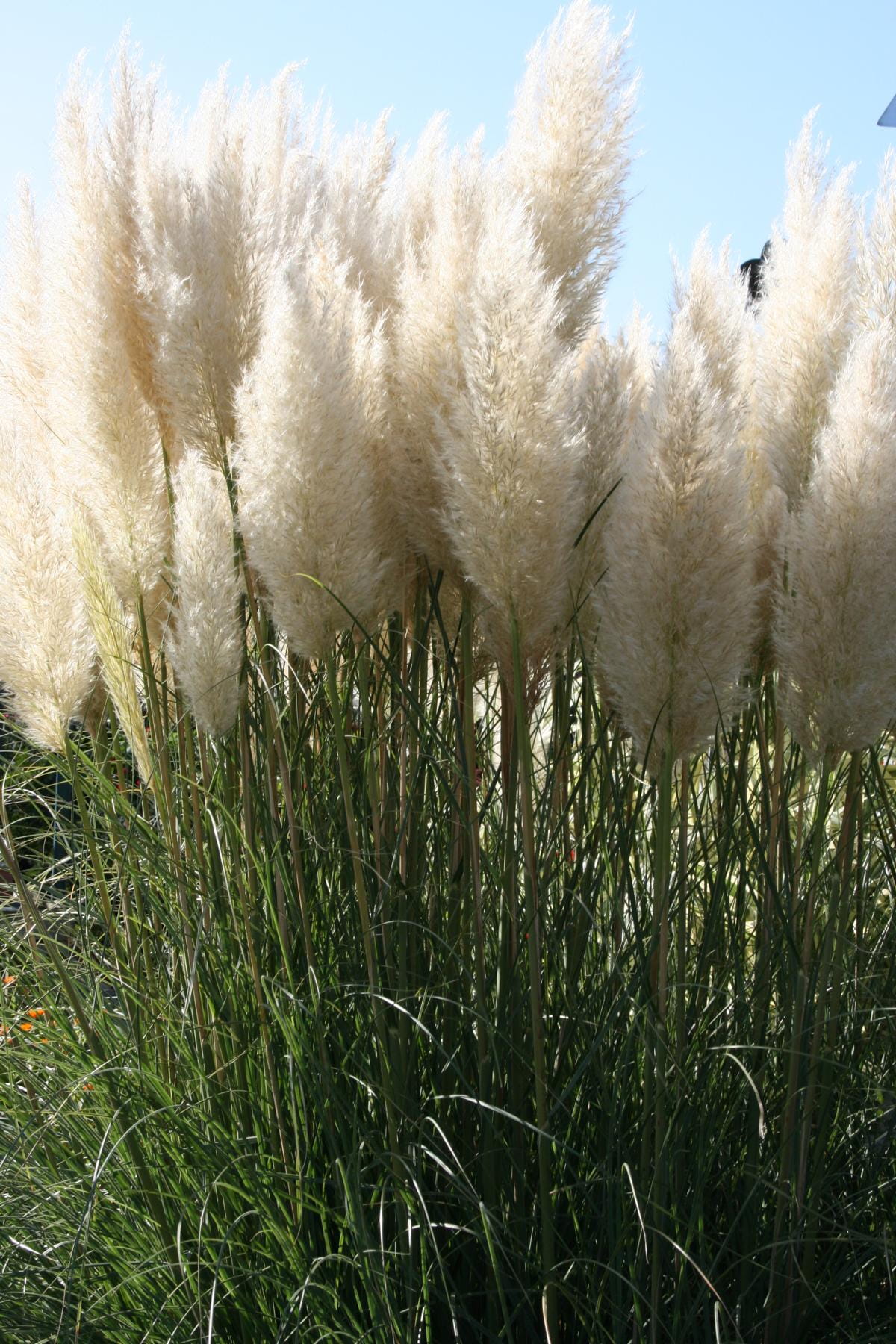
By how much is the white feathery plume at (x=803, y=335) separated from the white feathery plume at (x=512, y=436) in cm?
50

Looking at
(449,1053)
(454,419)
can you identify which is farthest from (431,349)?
(449,1053)

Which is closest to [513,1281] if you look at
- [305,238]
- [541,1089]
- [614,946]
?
[541,1089]

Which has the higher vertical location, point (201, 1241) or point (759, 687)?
point (759, 687)

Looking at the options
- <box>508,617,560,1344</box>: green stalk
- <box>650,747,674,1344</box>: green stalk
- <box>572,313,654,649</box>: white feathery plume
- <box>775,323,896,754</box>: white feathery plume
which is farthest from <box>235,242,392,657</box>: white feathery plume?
<box>775,323,896,754</box>: white feathery plume

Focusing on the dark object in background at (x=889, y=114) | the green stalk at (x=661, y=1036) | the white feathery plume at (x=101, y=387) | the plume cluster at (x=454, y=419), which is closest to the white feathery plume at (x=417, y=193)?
the plume cluster at (x=454, y=419)

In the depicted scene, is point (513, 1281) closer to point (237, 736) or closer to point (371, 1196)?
point (371, 1196)

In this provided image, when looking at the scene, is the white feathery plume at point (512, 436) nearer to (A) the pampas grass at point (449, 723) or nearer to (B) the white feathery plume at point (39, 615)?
(A) the pampas grass at point (449, 723)

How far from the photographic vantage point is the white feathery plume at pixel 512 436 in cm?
179

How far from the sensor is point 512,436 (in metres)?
1.78

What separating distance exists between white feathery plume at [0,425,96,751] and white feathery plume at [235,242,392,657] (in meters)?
0.46

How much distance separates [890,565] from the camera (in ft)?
6.05

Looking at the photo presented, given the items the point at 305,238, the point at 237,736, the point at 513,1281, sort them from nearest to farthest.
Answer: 1. the point at 513,1281
2. the point at 305,238
3. the point at 237,736

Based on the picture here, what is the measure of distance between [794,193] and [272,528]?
1.37 metres

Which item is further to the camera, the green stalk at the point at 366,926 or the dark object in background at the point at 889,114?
the dark object in background at the point at 889,114
